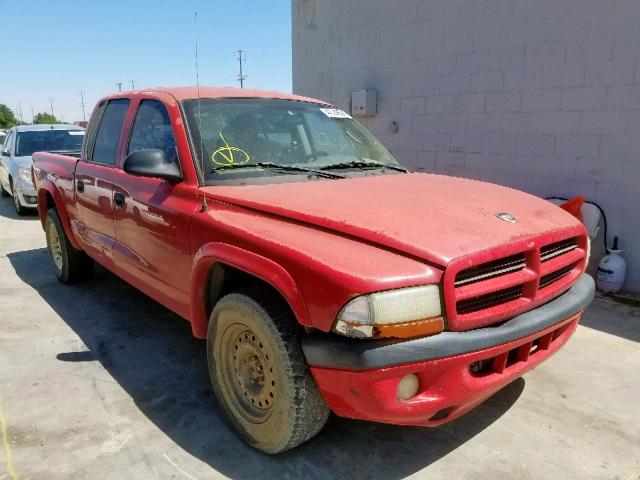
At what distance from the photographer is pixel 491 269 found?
7.21 feet

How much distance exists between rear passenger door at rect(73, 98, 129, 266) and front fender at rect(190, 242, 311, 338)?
4.44ft

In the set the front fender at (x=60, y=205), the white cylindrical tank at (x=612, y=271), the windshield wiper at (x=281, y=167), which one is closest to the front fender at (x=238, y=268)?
the windshield wiper at (x=281, y=167)

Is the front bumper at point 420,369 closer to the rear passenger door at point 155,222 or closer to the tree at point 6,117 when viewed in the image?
the rear passenger door at point 155,222

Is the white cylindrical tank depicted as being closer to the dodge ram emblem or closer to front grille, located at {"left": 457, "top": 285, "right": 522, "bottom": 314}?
the dodge ram emblem

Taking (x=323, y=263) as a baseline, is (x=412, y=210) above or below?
above

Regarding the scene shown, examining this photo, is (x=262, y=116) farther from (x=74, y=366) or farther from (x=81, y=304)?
(x=81, y=304)

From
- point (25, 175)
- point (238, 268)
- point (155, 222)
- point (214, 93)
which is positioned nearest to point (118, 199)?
point (155, 222)

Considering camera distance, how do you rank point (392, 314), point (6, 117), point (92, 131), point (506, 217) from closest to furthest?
point (392, 314), point (506, 217), point (92, 131), point (6, 117)

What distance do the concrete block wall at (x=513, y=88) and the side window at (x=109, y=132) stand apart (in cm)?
410

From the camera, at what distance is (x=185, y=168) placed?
2.95 m

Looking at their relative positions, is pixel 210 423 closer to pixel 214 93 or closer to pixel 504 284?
pixel 504 284

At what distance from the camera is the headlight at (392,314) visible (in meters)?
1.93

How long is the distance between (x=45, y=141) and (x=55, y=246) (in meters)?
5.40

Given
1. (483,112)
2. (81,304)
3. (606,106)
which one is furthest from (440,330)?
(483,112)
